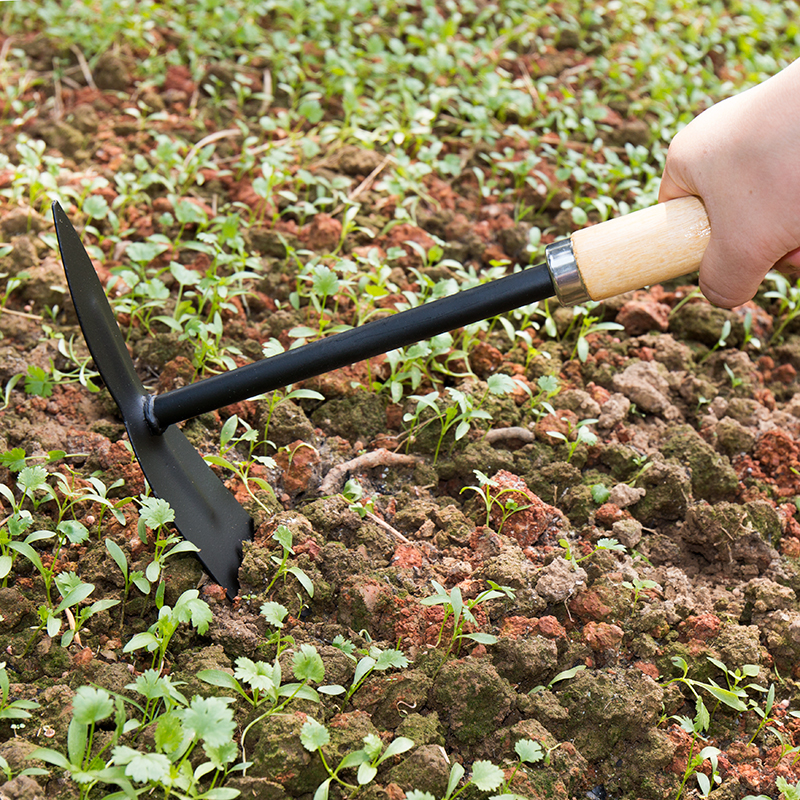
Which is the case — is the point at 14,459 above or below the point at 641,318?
above

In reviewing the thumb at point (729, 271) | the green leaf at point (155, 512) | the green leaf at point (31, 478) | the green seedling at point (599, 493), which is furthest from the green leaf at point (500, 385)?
the green leaf at point (31, 478)

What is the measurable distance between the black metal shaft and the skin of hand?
1.19ft

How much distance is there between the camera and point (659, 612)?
73.5 inches

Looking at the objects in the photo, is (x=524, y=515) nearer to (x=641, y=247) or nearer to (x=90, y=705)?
(x=641, y=247)

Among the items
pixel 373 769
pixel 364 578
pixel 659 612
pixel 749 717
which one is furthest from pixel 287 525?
pixel 749 717

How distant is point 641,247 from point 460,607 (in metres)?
0.84

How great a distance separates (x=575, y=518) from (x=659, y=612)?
0.32 meters

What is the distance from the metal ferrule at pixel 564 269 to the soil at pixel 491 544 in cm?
58

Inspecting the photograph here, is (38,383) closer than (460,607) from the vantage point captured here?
No

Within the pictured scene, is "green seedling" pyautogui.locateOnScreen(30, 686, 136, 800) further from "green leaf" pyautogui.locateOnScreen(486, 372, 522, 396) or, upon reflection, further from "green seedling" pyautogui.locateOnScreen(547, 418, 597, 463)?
"green seedling" pyautogui.locateOnScreen(547, 418, 597, 463)

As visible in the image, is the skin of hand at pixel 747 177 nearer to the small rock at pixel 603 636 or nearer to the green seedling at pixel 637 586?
the green seedling at pixel 637 586

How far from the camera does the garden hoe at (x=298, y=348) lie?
1.69 metres

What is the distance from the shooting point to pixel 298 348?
1821 mm

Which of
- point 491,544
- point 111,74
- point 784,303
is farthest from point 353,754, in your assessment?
point 111,74
